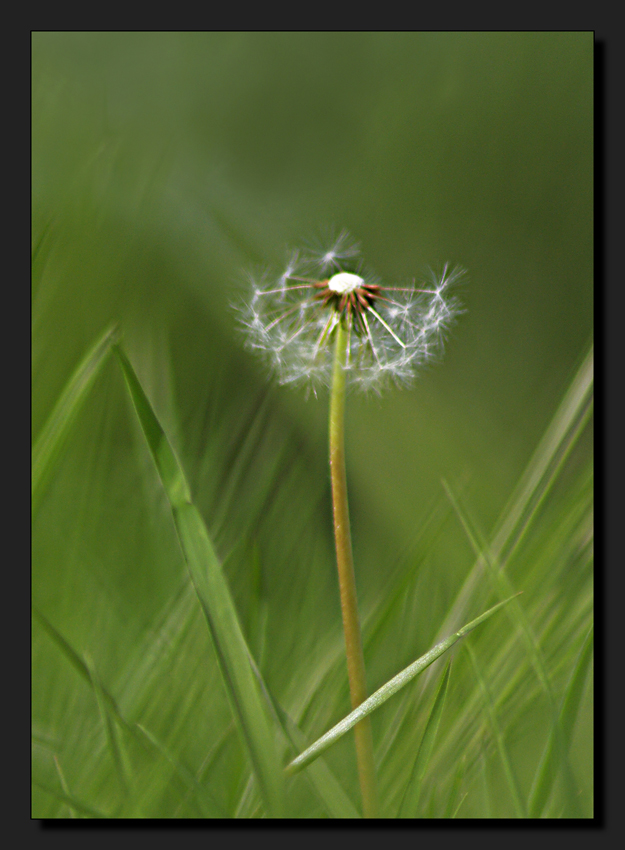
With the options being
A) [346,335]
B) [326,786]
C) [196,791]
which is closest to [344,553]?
[346,335]

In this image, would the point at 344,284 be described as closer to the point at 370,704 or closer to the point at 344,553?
the point at 344,553

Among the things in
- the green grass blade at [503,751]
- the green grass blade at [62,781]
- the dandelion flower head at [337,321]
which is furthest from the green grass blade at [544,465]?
the green grass blade at [62,781]

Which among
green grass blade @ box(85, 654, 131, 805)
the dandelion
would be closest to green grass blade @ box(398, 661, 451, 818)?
the dandelion

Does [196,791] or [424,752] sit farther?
[196,791]

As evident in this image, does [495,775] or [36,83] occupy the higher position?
[36,83]

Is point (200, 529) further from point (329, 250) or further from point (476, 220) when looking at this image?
point (476, 220)

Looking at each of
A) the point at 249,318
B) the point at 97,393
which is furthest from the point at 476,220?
the point at 97,393

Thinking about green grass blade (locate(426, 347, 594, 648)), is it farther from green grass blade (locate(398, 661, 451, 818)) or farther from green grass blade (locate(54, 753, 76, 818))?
green grass blade (locate(54, 753, 76, 818))
